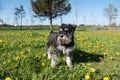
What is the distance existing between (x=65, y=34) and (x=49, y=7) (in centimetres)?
5233

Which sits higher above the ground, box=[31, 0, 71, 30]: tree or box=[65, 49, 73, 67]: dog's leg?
box=[31, 0, 71, 30]: tree

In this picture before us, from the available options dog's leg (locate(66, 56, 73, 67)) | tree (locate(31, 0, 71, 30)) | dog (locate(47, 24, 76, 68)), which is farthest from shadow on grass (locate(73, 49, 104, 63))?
tree (locate(31, 0, 71, 30))

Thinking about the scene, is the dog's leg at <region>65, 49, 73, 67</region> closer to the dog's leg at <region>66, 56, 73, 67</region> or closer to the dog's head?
the dog's leg at <region>66, 56, 73, 67</region>

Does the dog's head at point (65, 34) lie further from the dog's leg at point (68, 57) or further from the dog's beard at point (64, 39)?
the dog's leg at point (68, 57)

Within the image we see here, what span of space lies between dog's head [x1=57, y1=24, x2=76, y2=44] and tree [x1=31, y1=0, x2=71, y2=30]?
5100 cm

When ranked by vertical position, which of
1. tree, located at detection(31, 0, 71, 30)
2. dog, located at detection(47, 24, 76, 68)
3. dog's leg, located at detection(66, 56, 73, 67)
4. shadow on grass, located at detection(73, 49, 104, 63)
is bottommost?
shadow on grass, located at detection(73, 49, 104, 63)

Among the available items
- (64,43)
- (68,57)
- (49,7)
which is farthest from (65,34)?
(49,7)

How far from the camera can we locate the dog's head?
6.91m

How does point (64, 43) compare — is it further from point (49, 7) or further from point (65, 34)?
point (49, 7)

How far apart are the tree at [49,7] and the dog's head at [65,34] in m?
51.0

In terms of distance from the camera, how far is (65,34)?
6898mm

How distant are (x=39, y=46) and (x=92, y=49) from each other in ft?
8.29

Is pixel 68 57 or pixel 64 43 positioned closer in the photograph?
pixel 64 43

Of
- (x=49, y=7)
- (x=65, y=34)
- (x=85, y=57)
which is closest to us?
(x=65, y=34)
